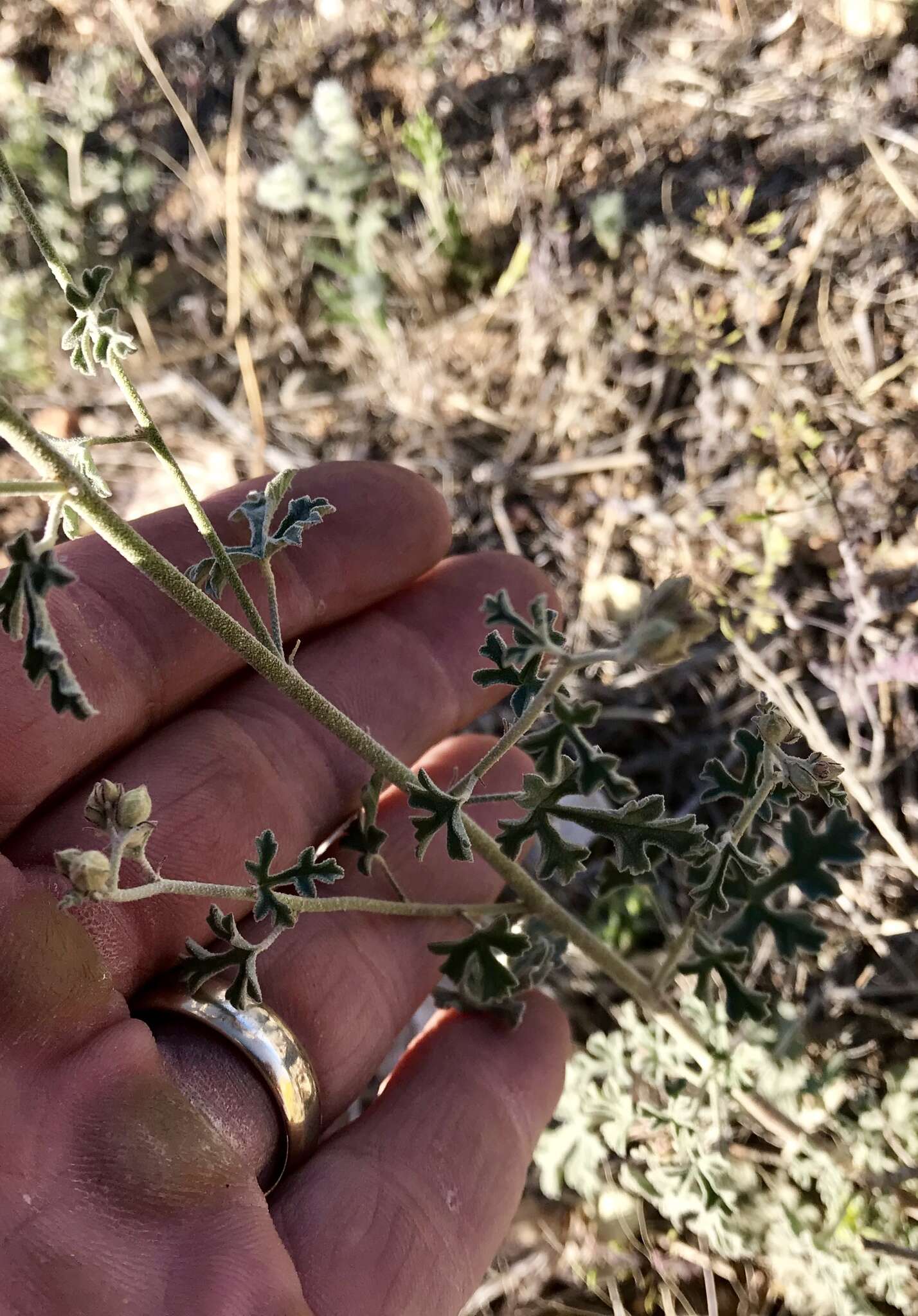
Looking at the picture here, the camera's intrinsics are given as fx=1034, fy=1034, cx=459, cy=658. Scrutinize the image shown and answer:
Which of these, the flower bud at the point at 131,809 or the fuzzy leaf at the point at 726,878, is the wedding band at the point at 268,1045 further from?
the fuzzy leaf at the point at 726,878

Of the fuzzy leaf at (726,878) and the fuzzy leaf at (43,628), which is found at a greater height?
the fuzzy leaf at (43,628)

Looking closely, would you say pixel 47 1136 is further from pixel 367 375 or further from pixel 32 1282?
pixel 367 375

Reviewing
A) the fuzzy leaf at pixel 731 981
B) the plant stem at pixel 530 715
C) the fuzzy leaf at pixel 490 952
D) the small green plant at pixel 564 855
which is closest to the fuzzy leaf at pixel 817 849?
the small green plant at pixel 564 855

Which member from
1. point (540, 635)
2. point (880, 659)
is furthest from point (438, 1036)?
point (880, 659)

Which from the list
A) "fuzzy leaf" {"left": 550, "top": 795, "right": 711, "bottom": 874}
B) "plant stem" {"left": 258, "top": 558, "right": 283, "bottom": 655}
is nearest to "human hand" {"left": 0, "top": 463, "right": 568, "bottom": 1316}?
"plant stem" {"left": 258, "top": 558, "right": 283, "bottom": 655}

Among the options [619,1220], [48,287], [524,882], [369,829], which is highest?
[48,287]

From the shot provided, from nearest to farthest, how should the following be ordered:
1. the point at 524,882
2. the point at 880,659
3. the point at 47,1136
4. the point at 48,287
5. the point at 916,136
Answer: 1. the point at 47,1136
2. the point at 524,882
3. the point at 880,659
4. the point at 916,136
5. the point at 48,287
